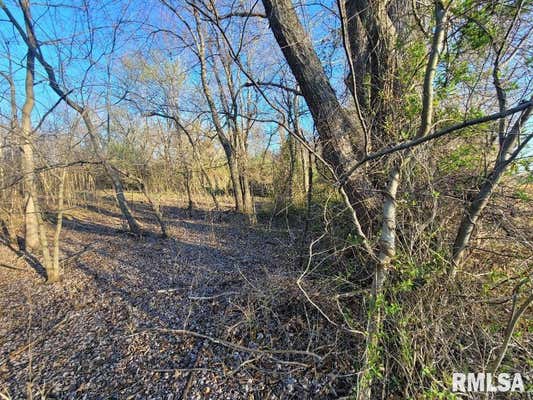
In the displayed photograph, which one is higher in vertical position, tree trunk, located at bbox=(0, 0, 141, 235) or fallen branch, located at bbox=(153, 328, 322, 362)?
tree trunk, located at bbox=(0, 0, 141, 235)

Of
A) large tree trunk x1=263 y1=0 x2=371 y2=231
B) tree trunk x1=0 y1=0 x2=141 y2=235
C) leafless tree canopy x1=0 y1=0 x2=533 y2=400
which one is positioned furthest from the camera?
tree trunk x1=0 y1=0 x2=141 y2=235

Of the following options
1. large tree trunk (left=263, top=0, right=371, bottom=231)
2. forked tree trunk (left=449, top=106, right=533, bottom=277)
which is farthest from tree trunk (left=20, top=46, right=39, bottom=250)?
forked tree trunk (left=449, top=106, right=533, bottom=277)

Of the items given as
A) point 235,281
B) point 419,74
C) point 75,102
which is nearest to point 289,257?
point 235,281

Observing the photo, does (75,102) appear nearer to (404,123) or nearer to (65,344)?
(65,344)

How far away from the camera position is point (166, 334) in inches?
84.2

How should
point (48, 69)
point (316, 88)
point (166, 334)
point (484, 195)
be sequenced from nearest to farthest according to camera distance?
1. point (484, 195)
2. point (166, 334)
3. point (316, 88)
4. point (48, 69)

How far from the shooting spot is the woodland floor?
1.64 meters

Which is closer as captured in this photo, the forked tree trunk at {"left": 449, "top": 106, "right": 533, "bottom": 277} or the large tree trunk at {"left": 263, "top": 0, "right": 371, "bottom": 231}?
the forked tree trunk at {"left": 449, "top": 106, "right": 533, "bottom": 277}

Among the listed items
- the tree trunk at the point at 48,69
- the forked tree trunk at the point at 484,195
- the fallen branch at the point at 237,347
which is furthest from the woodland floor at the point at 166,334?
the tree trunk at the point at 48,69

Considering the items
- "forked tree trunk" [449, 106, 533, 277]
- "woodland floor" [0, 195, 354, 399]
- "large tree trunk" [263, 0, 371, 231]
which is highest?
Answer: "large tree trunk" [263, 0, 371, 231]

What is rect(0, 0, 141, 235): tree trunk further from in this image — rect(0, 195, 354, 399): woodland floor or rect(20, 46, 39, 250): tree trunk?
rect(0, 195, 354, 399): woodland floor

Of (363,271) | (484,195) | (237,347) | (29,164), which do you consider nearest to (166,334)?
(237,347)

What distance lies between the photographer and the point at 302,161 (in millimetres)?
5848

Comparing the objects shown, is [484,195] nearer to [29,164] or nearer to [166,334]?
[166,334]
